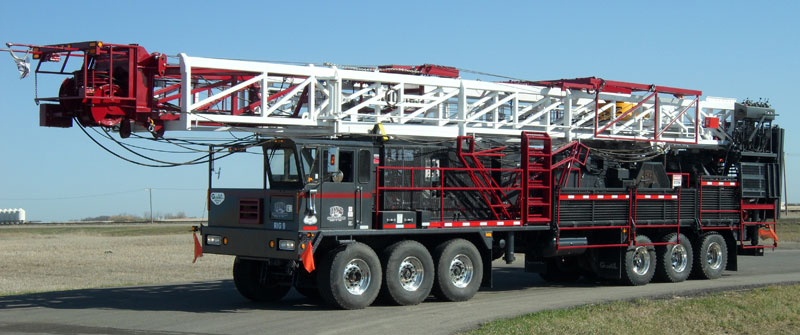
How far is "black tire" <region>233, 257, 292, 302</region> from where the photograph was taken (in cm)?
1634

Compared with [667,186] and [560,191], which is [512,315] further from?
[667,186]

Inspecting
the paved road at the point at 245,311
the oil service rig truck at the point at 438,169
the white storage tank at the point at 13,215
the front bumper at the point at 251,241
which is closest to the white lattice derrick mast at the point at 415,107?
the oil service rig truck at the point at 438,169

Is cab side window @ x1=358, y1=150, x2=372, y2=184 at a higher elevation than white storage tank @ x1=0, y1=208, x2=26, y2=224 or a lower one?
higher

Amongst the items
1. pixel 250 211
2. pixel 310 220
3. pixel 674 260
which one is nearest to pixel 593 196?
pixel 674 260

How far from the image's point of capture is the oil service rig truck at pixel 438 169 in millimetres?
14617

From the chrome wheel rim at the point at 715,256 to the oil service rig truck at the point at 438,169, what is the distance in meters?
0.03

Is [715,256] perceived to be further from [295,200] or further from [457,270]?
[295,200]

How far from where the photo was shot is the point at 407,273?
15.8 meters

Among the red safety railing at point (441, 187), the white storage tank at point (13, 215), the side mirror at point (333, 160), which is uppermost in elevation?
the side mirror at point (333, 160)

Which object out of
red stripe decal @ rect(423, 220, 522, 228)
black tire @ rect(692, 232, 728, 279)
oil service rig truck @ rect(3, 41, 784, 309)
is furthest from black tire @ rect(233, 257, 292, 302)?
black tire @ rect(692, 232, 728, 279)

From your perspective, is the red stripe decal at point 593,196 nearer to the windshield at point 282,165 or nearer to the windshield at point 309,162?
the windshield at point 309,162

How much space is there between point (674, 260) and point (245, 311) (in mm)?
10797

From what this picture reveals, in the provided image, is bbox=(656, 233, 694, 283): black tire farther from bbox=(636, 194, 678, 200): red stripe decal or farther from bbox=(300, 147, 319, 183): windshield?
bbox=(300, 147, 319, 183): windshield

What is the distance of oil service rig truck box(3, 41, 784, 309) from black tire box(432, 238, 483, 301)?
30 millimetres
